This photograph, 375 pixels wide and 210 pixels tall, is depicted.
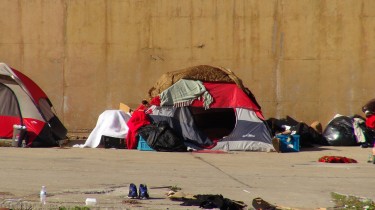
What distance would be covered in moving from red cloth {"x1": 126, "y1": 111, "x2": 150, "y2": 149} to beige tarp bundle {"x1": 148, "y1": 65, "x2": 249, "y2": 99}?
0.92 meters

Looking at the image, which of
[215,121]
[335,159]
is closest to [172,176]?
[335,159]

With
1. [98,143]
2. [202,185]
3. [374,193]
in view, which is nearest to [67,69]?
[98,143]

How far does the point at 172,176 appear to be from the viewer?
12.3 metres

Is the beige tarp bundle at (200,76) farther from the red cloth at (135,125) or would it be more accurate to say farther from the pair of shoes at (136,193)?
the pair of shoes at (136,193)

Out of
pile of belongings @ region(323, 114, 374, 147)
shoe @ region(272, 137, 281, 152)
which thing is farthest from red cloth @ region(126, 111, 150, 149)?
pile of belongings @ region(323, 114, 374, 147)

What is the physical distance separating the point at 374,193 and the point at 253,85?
7892 millimetres

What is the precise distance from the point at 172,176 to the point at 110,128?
456cm

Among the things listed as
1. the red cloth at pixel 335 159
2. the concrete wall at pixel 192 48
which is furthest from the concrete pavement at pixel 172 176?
the concrete wall at pixel 192 48

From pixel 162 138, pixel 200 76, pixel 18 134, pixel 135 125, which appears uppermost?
pixel 200 76

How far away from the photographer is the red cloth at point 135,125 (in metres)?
16.5

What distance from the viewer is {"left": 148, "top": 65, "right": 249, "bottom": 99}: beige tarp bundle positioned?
56.2ft

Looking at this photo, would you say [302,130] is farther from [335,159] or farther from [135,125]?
[135,125]

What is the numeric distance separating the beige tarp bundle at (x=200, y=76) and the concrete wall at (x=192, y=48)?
1234 mm

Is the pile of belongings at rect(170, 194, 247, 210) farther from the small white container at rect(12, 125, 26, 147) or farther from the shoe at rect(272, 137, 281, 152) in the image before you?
the small white container at rect(12, 125, 26, 147)
